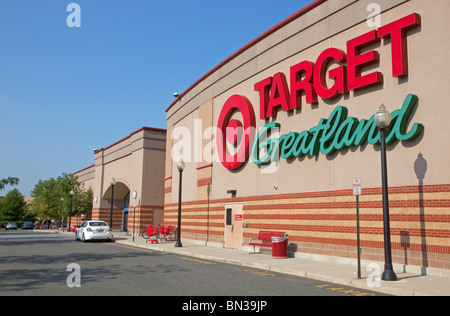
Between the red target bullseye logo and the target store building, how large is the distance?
6cm

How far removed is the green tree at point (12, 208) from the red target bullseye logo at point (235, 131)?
93.8 meters

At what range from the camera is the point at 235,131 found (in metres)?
21.7

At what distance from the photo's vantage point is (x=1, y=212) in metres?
99.4

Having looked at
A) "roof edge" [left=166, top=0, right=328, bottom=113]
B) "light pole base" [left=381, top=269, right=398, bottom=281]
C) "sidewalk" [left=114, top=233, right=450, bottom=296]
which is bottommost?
"sidewalk" [left=114, top=233, right=450, bottom=296]

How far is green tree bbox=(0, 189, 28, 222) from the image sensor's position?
326 ft

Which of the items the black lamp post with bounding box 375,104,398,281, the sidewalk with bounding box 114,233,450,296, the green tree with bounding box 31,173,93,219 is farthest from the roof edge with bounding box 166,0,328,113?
the green tree with bounding box 31,173,93,219

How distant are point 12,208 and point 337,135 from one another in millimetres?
103714

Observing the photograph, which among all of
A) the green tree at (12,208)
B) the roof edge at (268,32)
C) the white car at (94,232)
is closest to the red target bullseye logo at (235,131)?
the roof edge at (268,32)

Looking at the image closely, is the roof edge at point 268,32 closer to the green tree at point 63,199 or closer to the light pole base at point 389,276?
the light pole base at point 389,276

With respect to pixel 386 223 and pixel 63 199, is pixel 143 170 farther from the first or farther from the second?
pixel 386 223

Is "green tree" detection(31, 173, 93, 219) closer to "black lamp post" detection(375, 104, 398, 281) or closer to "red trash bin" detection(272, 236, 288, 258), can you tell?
"red trash bin" detection(272, 236, 288, 258)

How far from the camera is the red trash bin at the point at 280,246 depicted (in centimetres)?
1622

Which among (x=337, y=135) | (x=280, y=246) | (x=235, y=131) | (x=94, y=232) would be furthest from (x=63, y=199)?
(x=337, y=135)
